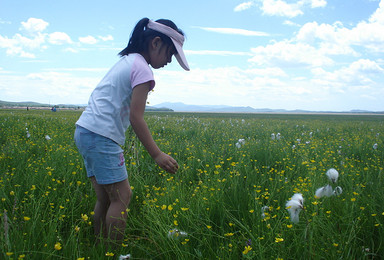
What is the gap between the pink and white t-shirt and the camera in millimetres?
2154

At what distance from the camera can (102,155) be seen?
2.17m

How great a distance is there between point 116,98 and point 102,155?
1.44ft

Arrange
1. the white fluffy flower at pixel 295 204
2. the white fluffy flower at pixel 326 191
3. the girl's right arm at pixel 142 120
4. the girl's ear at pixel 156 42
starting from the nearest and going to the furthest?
1. the white fluffy flower at pixel 295 204
2. the girl's right arm at pixel 142 120
3. the white fluffy flower at pixel 326 191
4. the girl's ear at pixel 156 42

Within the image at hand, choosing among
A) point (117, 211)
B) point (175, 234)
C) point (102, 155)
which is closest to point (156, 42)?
point (102, 155)

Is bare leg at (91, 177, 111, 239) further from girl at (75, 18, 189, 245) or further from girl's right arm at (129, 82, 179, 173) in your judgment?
girl's right arm at (129, 82, 179, 173)

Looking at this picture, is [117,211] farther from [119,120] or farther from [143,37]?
[143,37]

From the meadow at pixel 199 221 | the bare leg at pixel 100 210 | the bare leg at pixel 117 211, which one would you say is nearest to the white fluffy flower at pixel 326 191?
the meadow at pixel 199 221

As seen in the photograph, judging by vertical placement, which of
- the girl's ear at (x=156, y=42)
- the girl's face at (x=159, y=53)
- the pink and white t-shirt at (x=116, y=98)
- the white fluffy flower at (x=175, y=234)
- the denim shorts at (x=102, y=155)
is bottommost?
the white fluffy flower at (x=175, y=234)

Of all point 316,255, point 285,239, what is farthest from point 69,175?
point 316,255

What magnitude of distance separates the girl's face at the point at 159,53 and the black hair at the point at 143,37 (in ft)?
0.13

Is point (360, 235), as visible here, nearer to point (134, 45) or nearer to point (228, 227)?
point (228, 227)

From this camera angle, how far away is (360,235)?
2.31 m

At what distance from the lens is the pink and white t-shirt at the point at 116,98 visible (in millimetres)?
2154

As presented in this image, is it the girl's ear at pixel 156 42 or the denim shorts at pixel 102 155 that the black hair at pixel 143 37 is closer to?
the girl's ear at pixel 156 42
